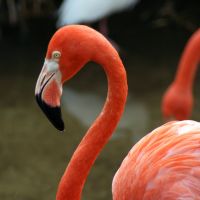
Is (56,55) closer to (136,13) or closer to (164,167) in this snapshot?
(164,167)

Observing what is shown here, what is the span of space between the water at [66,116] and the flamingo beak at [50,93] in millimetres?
1460

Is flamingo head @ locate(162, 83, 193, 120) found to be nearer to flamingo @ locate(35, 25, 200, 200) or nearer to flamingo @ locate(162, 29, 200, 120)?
flamingo @ locate(162, 29, 200, 120)

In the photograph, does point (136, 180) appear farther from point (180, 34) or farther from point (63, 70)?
point (180, 34)

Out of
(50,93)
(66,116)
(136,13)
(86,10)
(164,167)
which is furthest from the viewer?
(136,13)

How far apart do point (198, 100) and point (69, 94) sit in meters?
1.14

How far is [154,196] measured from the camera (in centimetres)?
246

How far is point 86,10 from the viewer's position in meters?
5.99

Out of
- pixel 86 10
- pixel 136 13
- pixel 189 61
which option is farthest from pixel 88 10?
pixel 189 61

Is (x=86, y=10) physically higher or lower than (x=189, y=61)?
lower

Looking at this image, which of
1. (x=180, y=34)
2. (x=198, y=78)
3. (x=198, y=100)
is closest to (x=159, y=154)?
(x=198, y=100)

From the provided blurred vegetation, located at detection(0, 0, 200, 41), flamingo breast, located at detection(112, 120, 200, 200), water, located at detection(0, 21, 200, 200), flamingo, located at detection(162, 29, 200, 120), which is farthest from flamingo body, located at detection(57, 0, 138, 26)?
flamingo breast, located at detection(112, 120, 200, 200)

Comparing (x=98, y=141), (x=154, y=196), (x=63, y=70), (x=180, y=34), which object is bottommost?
(x=180, y=34)

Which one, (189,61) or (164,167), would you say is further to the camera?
(189,61)

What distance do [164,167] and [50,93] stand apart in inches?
22.4
